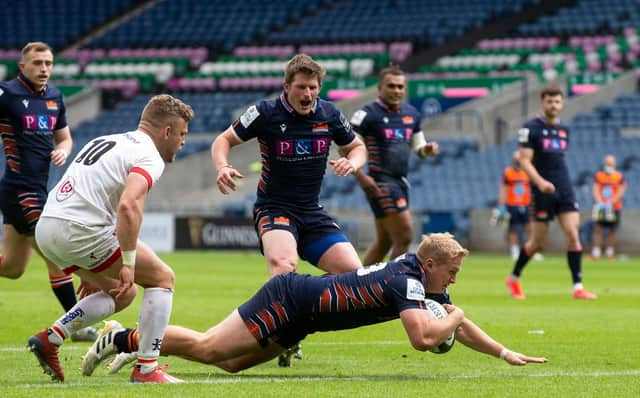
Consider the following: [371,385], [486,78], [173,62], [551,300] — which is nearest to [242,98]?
[173,62]

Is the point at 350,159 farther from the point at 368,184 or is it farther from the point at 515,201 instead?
the point at 515,201

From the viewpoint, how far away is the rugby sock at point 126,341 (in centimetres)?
736

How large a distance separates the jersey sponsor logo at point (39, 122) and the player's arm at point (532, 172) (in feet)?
19.1

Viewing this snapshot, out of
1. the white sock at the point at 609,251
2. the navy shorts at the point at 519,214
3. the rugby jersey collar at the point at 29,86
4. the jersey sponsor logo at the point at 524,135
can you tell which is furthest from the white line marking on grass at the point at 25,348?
the white sock at the point at 609,251

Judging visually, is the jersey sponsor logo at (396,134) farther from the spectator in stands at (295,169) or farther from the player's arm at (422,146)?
the spectator in stands at (295,169)

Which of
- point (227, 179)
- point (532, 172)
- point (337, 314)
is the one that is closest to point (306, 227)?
point (227, 179)

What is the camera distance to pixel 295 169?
29.7 feet

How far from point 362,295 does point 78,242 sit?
1.69 m

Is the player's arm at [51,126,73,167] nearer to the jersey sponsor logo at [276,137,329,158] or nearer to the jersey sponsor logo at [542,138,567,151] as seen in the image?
the jersey sponsor logo at [276,137,329,158]

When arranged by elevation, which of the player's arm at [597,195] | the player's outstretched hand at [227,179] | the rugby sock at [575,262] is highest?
the player's outstretched hand at [227,179]

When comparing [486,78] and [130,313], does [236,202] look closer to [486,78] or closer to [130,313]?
[486,78]

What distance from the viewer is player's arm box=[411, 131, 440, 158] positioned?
491 inches

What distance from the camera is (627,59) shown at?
3769 cm

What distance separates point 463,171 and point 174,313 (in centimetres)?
2067
